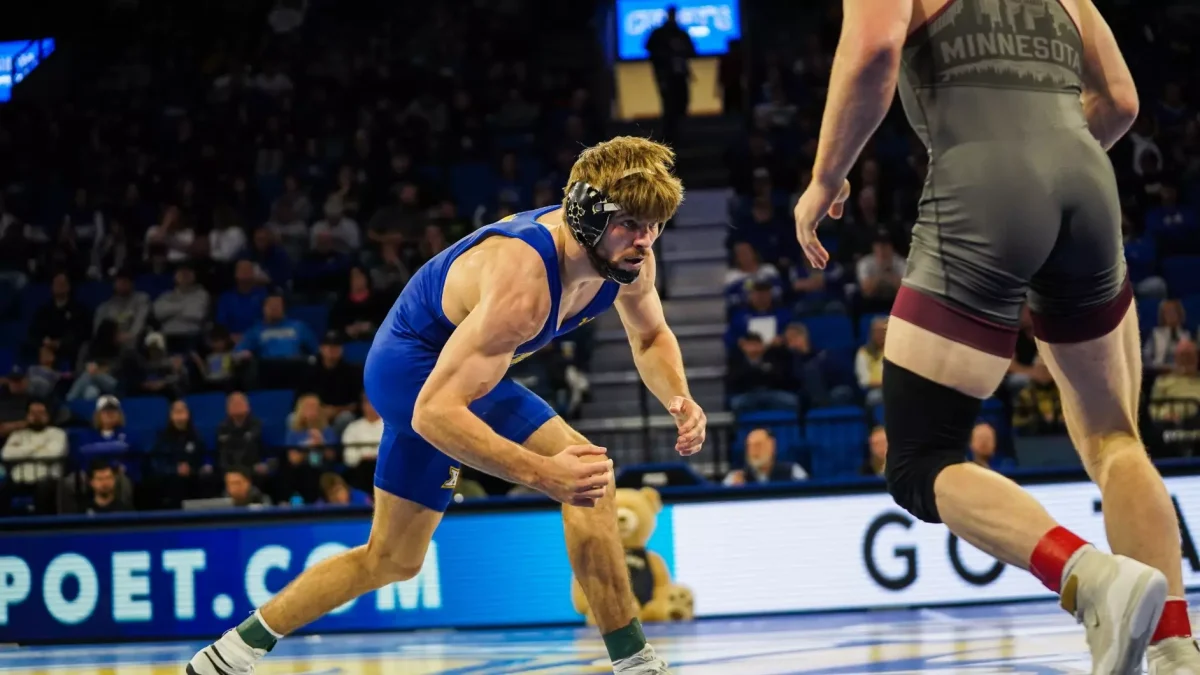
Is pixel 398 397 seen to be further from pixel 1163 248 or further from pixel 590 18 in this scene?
pixel 590 18

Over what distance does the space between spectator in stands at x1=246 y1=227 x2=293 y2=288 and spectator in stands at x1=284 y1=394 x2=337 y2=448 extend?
2.95 m

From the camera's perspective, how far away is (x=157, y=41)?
58.7ft

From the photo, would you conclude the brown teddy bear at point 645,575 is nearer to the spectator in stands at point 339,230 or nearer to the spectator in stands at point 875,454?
the spectator in stands at point 875,454

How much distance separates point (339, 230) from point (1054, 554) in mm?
11414

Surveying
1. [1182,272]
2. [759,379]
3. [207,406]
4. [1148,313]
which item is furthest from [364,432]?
[1182,272]

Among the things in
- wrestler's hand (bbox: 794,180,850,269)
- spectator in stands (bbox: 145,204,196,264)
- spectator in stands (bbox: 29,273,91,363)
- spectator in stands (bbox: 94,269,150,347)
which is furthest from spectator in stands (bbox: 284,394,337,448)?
wrestler's hand (bbox: 794,180,850,269)

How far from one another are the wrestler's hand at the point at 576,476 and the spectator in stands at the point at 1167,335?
7608mm

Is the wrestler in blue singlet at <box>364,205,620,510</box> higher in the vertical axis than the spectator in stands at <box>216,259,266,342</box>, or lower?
lower

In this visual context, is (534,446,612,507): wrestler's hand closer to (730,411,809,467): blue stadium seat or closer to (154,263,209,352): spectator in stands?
(730,411,809,467): blue stadium seat

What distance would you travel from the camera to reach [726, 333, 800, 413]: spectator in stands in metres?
10.1

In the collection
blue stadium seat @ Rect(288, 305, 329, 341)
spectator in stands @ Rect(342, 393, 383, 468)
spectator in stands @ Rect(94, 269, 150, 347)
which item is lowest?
spectator in stands @ Rect(342, 393, 383, 468)

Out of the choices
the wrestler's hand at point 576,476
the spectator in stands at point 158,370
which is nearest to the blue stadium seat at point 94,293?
the spectator in stands at point 158,370

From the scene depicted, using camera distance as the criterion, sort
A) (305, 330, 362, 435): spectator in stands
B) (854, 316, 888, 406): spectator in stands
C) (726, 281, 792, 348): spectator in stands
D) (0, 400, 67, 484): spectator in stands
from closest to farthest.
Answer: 1. (854, 316, 888, 406): spectator in stands
2. (0, 400, 67, 484): spectator in stands
3. (305, 330, 362, 435): spectator in stands
4. (726, 281, 792, 348): spectator in stands

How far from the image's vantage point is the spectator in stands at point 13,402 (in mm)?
11087
